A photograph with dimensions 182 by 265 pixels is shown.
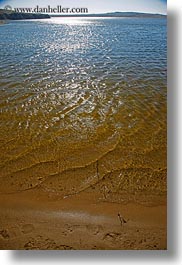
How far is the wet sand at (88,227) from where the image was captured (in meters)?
2.12

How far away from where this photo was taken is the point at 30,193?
7.07 ft

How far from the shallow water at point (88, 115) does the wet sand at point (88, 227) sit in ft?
0.19

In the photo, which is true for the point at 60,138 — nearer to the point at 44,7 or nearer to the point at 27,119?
the point at 27,119

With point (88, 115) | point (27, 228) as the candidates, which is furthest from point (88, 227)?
point (88, 115)

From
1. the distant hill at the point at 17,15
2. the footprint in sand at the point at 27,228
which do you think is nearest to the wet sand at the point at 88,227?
the footprint in sand at the point at 27,228

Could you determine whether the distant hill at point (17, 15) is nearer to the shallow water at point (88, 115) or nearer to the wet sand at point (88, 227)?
the shallow water at point (88, 115)

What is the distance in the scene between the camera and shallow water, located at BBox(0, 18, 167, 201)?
6.98 ft

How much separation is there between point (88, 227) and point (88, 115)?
0.49 m

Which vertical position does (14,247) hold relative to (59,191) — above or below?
below

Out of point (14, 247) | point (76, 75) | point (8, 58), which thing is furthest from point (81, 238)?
point (8, 58)

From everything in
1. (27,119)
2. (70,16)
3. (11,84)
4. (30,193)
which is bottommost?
(30,193)

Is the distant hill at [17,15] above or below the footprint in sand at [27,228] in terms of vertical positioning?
above

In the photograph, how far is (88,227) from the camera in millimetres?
2127

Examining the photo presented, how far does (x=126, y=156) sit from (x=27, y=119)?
1.52 feet
